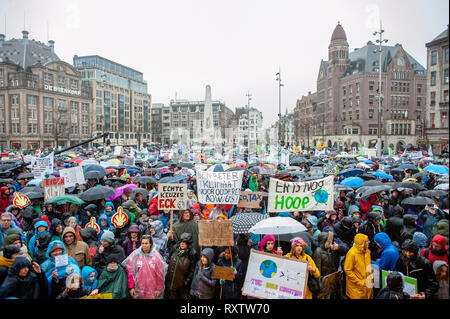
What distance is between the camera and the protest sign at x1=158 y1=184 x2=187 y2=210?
654 cm

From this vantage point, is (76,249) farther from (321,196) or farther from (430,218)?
(430,218)

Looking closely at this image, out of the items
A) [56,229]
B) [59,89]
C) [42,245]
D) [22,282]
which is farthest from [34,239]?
[59,89]

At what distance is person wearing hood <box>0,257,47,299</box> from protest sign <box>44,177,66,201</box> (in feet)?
15.9

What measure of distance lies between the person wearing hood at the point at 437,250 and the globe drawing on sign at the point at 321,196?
74.9 inches

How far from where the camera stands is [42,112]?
212 feet

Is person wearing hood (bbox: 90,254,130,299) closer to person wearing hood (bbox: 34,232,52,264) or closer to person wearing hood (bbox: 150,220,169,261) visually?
person wearing hood (bbox: 150,220,169,261)

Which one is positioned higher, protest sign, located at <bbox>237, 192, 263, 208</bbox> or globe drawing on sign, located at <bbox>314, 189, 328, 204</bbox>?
globe drawing on sign, located at <bbox>314, 189, 328, 204</bbox>

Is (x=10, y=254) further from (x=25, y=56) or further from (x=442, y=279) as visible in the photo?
(x=25, y=56)

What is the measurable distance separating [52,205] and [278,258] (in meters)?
6.62

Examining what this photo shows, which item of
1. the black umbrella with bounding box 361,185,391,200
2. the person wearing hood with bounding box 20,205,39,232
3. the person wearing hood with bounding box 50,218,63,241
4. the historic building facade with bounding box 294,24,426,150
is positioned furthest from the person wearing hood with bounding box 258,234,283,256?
the historic building facade with bounding box 294,24,426,150

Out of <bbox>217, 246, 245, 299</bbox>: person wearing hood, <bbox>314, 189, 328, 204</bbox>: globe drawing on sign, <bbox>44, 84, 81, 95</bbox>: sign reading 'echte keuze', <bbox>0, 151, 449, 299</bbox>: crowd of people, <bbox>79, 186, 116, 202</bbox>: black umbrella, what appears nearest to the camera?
<bbox>0, 151, 449, 299</bbox>: crowd of people

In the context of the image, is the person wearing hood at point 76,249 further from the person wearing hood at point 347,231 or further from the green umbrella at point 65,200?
the person wearing hood at point 347,231

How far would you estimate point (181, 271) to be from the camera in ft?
16.6

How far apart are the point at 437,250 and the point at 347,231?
218 centimetres
